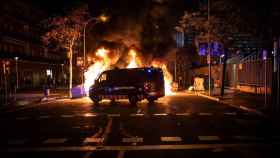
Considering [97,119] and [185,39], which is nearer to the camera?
[97,119]

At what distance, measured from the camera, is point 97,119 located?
1563 cm

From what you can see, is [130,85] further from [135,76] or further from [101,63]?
[101,63]

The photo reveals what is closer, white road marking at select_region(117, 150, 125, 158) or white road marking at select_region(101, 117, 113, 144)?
white road marking at select_region(117, 150, 125, 158)

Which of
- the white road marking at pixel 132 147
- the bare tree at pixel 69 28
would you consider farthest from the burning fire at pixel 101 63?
the white road marking at pixel 132 147

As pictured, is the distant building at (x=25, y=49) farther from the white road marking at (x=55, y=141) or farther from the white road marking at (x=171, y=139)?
the white road marking at (x=171, y=139)

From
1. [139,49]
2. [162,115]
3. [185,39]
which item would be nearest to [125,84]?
[162,115]

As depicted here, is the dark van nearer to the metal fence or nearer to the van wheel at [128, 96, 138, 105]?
the van wheel at [128, 96, 138, 105]

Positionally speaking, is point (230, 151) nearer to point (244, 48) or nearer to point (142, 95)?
point (142, 95)

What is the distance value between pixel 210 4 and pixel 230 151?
20.4 meters

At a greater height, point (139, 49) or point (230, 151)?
point (139, 49)

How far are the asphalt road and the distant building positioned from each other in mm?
34689

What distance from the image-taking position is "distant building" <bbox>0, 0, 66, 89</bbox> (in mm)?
49500

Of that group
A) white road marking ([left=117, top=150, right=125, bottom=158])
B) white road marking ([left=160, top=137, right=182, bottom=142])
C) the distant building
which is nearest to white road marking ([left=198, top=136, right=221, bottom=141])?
white road marking ([left=160, top=137, right=182, bottom=142])

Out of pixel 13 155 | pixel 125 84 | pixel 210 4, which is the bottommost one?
pixel 13 155
